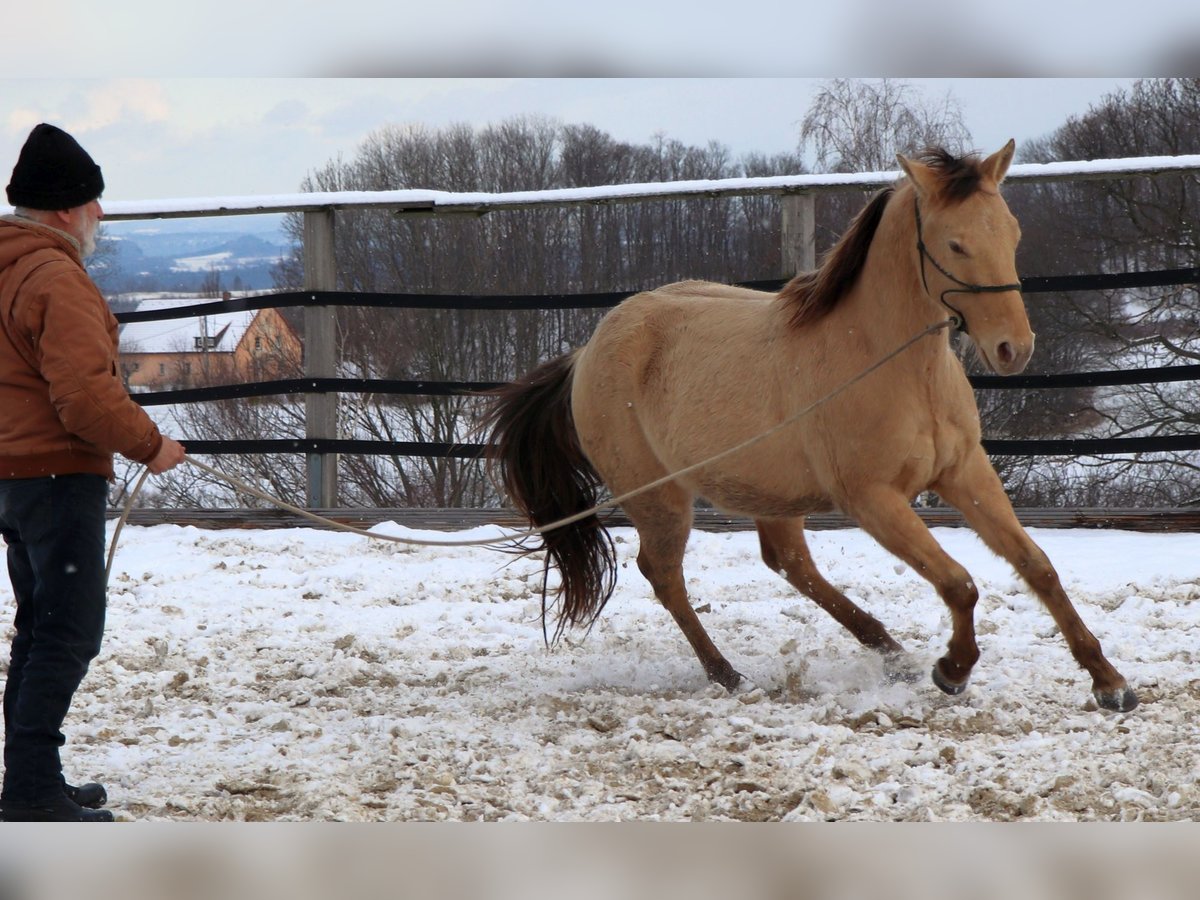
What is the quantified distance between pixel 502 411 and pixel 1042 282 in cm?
324

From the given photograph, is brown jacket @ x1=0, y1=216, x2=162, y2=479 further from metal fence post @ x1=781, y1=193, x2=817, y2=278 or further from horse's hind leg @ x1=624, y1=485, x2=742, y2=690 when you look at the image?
metal fence post @ x1=781, y1=193, x2=817, y2=278

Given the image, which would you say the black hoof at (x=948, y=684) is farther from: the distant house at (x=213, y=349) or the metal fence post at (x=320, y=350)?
the distant house at (x=213, y=349)

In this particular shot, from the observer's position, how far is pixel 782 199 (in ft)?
21.4

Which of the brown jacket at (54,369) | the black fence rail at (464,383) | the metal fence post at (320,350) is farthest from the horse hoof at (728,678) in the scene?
the metal fence post at (320,350)

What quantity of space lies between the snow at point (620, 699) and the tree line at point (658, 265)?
2.73 m

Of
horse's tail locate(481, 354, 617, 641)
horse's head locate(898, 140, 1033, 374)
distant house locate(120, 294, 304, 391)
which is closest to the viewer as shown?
horse's head locate(898, 140, 1033, 374)

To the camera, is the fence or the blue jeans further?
the fence

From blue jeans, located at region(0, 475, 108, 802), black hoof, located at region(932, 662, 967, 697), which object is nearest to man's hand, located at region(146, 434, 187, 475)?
blue jeans, located at region(0, 475, 108, 802)

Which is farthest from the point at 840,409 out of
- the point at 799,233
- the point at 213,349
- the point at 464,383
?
the point at 213,349

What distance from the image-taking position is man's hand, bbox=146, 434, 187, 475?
2.67 m

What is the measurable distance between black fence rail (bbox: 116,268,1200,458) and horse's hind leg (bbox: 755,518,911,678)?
7.60 ft

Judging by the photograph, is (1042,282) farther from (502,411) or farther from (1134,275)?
(502,411)

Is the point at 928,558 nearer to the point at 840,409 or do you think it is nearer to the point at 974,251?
the point at 840,409

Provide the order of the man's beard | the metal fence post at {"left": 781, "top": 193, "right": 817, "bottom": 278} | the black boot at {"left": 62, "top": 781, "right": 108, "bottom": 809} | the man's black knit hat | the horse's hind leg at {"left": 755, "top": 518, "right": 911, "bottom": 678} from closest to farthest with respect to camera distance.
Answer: the man's black knit hat
the man's beard
the black boot at {"left": 62, "top": 781, "right": 108, "bottom": 809}
the horse's hind leg at {"left": 755, "top": 518, "right": 911, "bottom": 678}
the metal fence post at {"left": 781, "top": 193, "right": 817, "bottom": 278}
